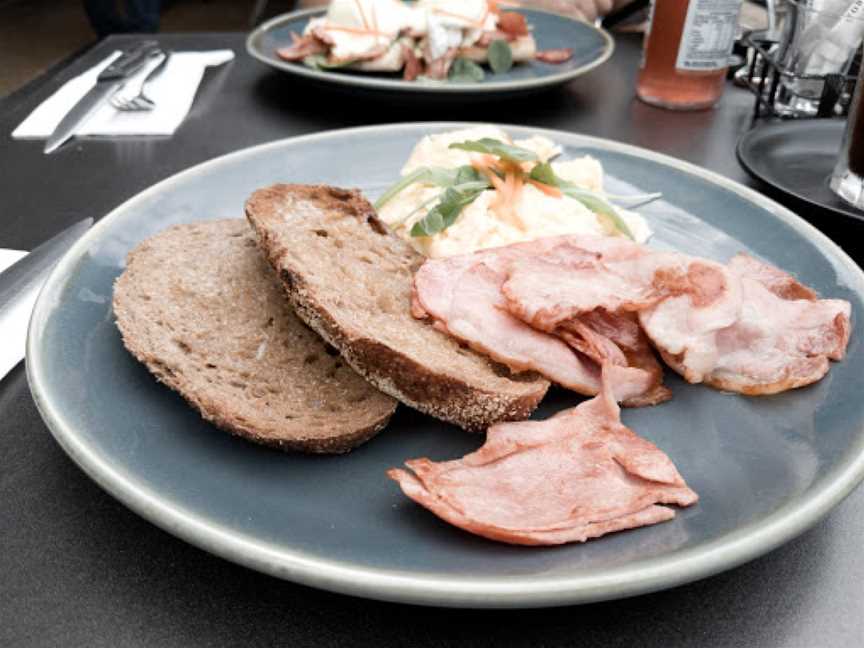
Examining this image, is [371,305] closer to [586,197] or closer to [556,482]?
[556,482]

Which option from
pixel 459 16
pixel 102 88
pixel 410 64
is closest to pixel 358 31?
pixel 410 64

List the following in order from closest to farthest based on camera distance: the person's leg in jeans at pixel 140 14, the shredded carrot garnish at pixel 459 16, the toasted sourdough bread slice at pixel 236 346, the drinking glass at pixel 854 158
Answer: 1. the toasted sourdough bread slice at pixel 236 346
2. the drinking glass at pixel 854 158
3. the shredded carrot garnish at pixel 459 16
4. the person's leg in jeans at pixel 140 14

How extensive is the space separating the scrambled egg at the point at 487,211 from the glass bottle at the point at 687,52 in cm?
95

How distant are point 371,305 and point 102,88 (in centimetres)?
176

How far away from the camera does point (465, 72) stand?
296 cm

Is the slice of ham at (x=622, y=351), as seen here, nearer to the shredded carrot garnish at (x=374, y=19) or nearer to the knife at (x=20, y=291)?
the knife at (x=20, y=291)

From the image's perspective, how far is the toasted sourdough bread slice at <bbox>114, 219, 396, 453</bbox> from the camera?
4.09 ft

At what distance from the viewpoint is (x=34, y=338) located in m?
1.33

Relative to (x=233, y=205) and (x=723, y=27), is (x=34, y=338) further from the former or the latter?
(x=723, y=27)

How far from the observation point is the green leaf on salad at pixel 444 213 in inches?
71.0

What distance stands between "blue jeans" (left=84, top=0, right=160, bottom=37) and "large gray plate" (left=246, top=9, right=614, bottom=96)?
291 cm

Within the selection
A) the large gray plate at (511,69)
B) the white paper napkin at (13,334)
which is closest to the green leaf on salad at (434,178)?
the large gray plate at (511,69)

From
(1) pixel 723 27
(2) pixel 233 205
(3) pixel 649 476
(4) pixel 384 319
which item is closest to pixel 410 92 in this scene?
(2) pixel 233 205

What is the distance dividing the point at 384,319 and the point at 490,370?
229mm
